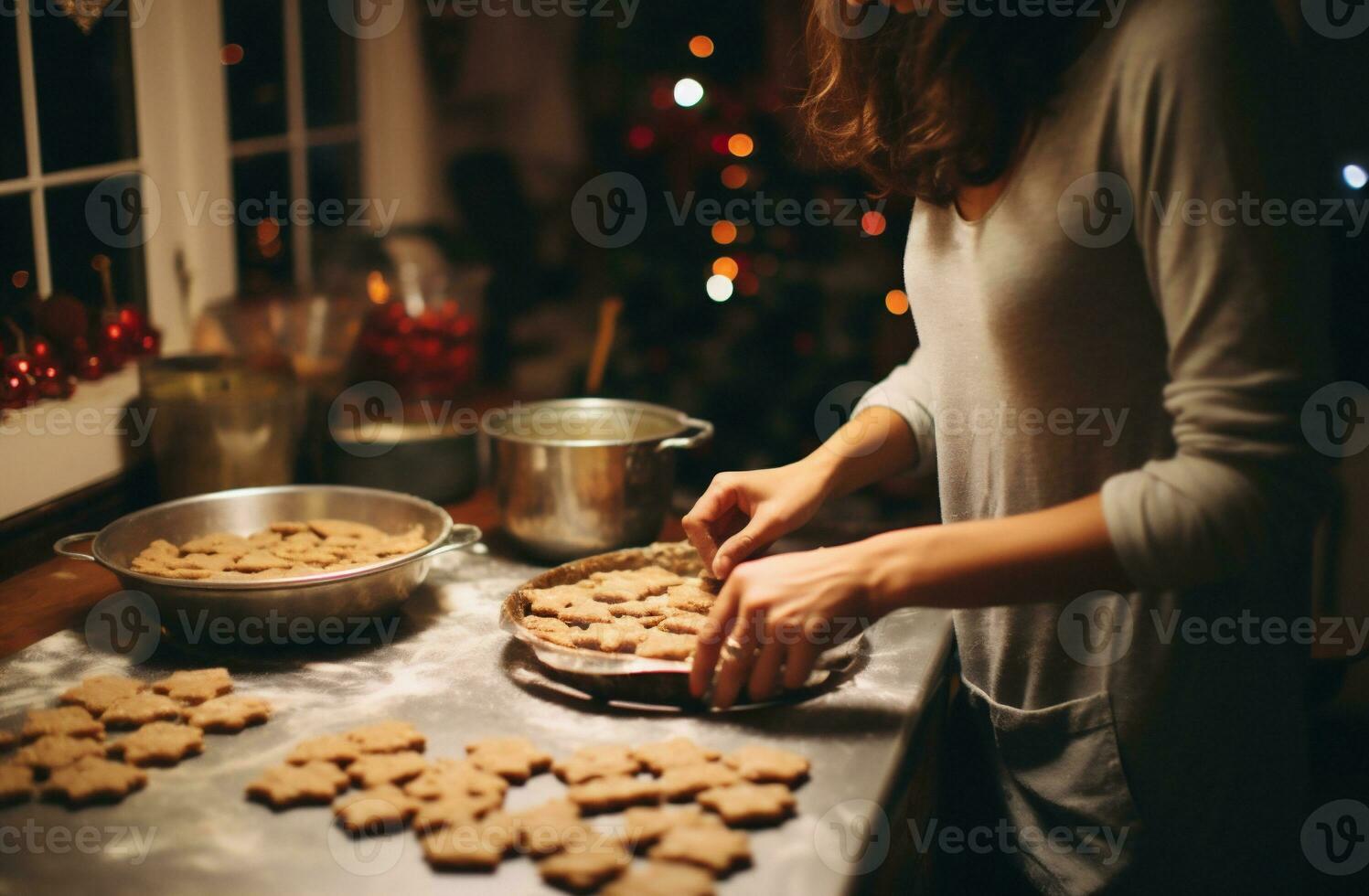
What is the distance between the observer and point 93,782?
96 cm

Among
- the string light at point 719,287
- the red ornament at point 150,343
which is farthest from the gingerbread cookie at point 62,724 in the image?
the string light at point 719,287

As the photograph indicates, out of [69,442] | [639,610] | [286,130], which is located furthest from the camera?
[286,130]

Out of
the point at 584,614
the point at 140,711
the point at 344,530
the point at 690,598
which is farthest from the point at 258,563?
the point at 690,598

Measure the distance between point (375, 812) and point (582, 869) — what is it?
0.63 ft

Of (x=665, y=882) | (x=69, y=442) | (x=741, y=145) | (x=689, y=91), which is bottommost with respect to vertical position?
(x=665, y=882)

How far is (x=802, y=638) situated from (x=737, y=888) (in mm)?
236

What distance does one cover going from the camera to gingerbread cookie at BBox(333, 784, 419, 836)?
907 millimetres

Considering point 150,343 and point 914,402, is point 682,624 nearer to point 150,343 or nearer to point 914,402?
point 914,402

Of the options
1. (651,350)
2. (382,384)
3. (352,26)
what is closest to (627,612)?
(382,384)

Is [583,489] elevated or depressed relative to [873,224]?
depressed

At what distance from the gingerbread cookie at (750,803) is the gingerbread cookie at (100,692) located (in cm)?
59

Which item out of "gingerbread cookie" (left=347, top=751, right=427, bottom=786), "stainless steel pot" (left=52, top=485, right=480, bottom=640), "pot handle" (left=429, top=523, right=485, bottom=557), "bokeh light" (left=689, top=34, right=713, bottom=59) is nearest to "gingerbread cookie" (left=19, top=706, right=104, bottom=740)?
"stainless steel pot" (left=52, top=485, right=480, bottom=640)

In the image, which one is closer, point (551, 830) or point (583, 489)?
point (551, 830)

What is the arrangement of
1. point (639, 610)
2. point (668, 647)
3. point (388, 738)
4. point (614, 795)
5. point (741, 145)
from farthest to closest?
point (741, 145) → point (639, 610) → point (668, 647) → point (388, 738) → point (614, 795)
